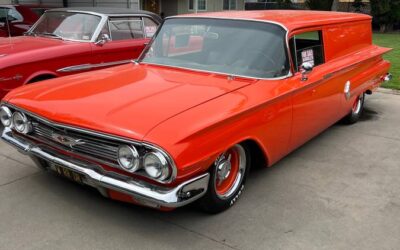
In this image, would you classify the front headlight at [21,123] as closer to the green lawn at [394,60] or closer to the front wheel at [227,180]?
the front wheel at [227,180]

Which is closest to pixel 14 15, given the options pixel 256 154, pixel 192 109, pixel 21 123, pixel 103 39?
pixel 103 39

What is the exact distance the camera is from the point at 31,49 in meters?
5.68

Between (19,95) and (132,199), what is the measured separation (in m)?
1.45

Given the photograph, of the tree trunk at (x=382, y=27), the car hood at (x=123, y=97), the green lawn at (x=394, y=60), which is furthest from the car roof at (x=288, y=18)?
the tree trunk at (x=382, y=27)

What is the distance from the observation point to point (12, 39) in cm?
656

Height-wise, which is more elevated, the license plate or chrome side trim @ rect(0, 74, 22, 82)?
chrome side trim @ rect(0, 74, 22, 82)

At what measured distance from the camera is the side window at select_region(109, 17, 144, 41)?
6.79 metres

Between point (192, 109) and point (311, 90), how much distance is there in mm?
1662

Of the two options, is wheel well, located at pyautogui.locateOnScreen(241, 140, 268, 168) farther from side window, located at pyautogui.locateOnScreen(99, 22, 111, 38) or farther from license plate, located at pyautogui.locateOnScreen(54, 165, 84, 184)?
side window, located at pyautogui.locateOnScreen(99, 22, 111, 38)

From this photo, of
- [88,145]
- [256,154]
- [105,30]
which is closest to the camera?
[88,145]

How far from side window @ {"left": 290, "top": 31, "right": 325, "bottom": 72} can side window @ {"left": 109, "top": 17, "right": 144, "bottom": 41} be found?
3387 mm

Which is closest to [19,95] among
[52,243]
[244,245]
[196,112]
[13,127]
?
[13,127]

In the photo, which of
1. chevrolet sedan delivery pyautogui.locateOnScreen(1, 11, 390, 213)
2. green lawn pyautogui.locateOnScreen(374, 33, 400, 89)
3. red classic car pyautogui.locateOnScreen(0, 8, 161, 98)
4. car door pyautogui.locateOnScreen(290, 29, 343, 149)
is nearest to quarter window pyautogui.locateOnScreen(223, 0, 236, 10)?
green lawn pyautogui.locateOnScreen(374, 33, 400, 89)

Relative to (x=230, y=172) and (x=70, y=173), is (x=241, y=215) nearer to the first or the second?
(x=230, y=172)
